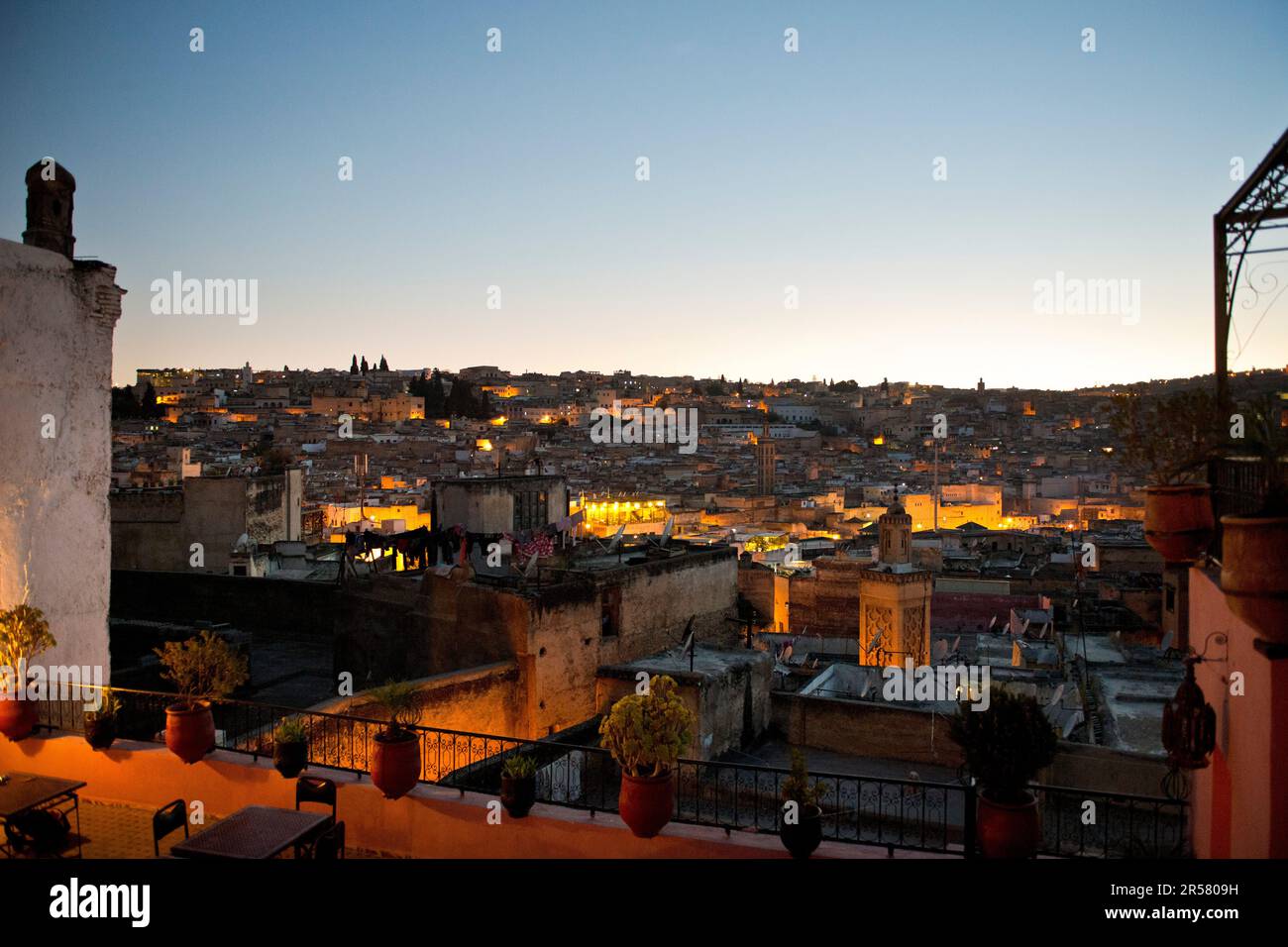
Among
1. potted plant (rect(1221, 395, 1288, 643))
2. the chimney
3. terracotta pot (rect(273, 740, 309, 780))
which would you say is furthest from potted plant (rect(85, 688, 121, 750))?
potted plant (rect(1221, 395, 1288, 643))

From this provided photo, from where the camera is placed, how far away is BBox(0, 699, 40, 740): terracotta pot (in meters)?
6.95

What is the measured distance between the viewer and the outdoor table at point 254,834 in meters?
4.80

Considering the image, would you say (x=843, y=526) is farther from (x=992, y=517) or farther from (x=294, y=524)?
(x=294, y=524)

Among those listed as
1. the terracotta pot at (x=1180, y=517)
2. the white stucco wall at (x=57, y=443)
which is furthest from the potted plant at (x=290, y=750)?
the terracotta pot at (x=1180, y=517)

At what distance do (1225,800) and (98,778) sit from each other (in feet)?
23.8

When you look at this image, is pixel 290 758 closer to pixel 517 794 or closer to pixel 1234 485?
pixel 517 794

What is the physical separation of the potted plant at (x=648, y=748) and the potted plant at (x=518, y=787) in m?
0.65

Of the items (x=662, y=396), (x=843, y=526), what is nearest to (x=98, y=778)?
(x=843, y=526)

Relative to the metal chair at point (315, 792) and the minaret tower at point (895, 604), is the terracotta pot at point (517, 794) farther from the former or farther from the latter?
the minaret tower at point (895, 604)

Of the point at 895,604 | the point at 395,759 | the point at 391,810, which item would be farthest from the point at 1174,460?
the point at 895,604

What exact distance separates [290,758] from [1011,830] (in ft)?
14.5

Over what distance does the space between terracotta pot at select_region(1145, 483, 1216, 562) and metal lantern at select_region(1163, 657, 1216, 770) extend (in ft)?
2.11

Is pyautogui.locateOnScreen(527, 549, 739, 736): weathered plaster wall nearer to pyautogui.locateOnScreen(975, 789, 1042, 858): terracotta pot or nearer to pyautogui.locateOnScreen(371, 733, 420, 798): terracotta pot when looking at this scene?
pyautogui.locateOnScreen(371, 733, 420, 798): terracotta pot

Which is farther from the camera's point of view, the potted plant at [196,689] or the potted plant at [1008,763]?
the potted plant at [196,689]
